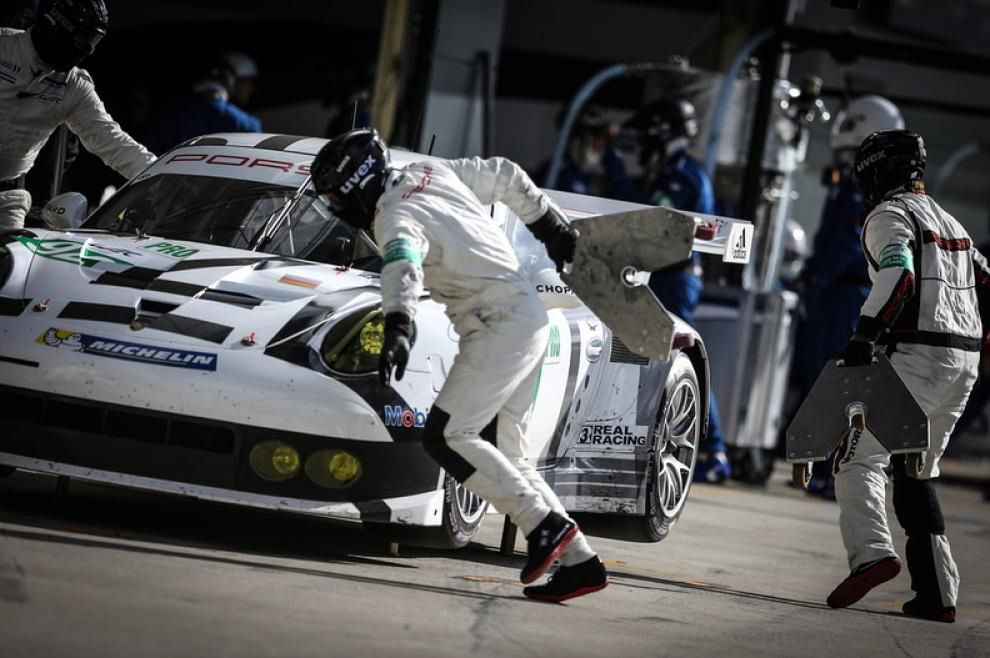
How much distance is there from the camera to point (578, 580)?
589 centimetres

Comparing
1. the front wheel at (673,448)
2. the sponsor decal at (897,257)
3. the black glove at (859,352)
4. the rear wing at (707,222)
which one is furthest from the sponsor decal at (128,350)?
the sponsor decal at (897,257)

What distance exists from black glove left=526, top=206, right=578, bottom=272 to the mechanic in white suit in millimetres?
2702

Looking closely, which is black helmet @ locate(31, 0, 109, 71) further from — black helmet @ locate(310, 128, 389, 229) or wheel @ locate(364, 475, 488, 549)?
wheel @ locate(364, 475, 488, 549)

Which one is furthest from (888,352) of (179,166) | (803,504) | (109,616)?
(803,504)

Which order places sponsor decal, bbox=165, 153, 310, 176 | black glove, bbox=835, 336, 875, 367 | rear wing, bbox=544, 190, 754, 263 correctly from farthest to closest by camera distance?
sponsor decal, bbox=165, 153, 310, 176
rear wing, bbox=544, 190, 754, 263
black glove, bbox=835, 336, 875, 367

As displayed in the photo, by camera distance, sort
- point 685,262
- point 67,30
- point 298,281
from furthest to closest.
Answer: point 685,262, point 67,30, point 298,281

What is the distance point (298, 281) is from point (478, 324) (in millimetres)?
833

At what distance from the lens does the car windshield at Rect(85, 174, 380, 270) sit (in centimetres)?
690

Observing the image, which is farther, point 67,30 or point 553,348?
point 67,30

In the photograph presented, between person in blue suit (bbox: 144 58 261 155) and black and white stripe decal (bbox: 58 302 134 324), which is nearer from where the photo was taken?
black and white stripe decal (bbox: 58 302 134 324)

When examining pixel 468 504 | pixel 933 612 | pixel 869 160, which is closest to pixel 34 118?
pixel 468 504

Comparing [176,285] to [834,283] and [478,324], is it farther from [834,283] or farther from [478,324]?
[834,283]

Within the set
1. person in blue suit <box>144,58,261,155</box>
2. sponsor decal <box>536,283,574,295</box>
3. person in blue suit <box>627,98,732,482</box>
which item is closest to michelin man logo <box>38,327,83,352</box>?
sponsor decal <box>536,283,574,295</box>

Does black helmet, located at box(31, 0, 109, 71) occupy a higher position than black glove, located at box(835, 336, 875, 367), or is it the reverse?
black helmet, located at box(31, 0, 109, 71)
